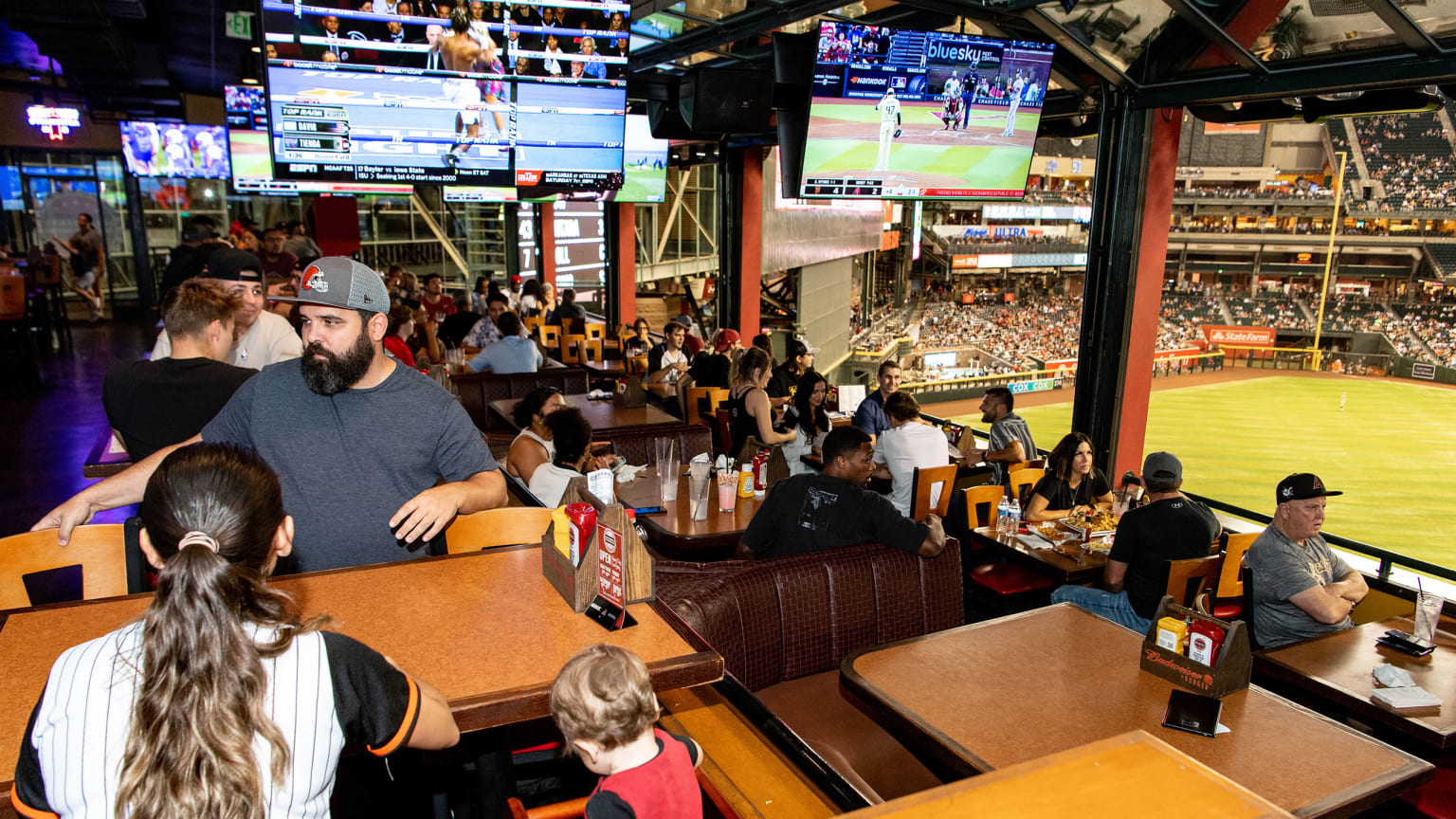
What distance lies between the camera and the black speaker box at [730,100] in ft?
24.2

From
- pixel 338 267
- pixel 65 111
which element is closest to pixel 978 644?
pixel 338 267

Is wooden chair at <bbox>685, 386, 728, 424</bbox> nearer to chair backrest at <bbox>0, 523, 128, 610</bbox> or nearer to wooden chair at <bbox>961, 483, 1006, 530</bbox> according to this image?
wooden chair at <bbox>961, 483, 1006, 530</bbox>

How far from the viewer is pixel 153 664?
116 cm

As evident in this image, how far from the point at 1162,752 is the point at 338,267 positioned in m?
2.15

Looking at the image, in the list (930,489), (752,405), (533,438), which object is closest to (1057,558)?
(930,489)

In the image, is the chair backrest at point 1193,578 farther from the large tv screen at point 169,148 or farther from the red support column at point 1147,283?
the large tv screen at point 169,148

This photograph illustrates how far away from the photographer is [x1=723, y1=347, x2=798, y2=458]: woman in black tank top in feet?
20.3

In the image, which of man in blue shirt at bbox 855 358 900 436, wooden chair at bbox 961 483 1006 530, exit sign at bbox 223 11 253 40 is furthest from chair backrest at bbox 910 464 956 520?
exit sign at bbox 223 11 253 40

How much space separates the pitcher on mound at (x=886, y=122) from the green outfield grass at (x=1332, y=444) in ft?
47.8

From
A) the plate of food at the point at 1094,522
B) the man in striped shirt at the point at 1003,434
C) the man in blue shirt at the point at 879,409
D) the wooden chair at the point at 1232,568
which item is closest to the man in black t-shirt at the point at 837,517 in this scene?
the wooden chair at the point at 1232,568

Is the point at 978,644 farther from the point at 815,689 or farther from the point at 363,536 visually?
the point at 363,536

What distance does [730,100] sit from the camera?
741 cm

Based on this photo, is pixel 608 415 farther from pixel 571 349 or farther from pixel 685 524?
pixel 571 349

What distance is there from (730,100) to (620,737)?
22.1 ft
